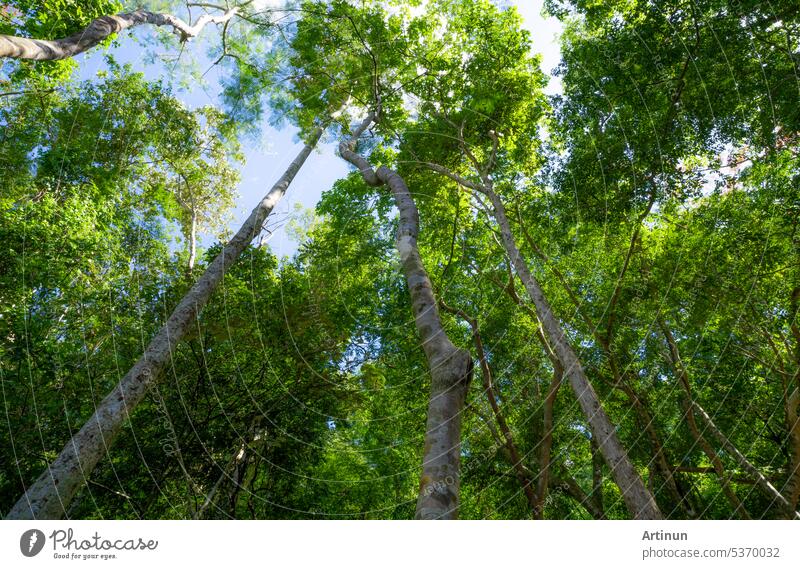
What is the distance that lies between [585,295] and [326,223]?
7996 millimetres

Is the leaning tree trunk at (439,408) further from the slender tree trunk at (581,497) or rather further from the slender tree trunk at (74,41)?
the slender tree trunk at (581,497)

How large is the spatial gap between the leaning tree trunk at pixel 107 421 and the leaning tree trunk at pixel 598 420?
20.0ft

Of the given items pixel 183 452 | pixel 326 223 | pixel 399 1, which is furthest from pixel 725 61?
pixel 183 452

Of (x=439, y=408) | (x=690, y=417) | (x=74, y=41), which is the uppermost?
(x=74, y=41)

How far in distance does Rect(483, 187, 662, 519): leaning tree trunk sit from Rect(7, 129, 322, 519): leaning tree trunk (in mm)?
6090

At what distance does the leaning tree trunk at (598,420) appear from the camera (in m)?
6.58

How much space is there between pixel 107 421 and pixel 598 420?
25.1 ft

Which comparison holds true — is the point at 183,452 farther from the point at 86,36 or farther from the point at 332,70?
the point at 332,70

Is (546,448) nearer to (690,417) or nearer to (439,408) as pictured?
(690,417)

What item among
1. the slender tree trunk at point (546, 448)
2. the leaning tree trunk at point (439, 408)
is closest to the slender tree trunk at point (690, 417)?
the slender tree trunk at point (546, 448)

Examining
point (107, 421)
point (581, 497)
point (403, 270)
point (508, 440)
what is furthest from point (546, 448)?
point (107, 421)

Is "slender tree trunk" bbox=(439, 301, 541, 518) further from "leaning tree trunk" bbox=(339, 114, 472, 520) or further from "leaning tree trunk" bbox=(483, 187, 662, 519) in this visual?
"leaning tree trunk" bbox=(339, 114, 472, 520)

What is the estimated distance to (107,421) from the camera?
A: 242 inches

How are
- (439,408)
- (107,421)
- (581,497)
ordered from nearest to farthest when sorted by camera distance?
(439,408), (107,421), (581,497)
